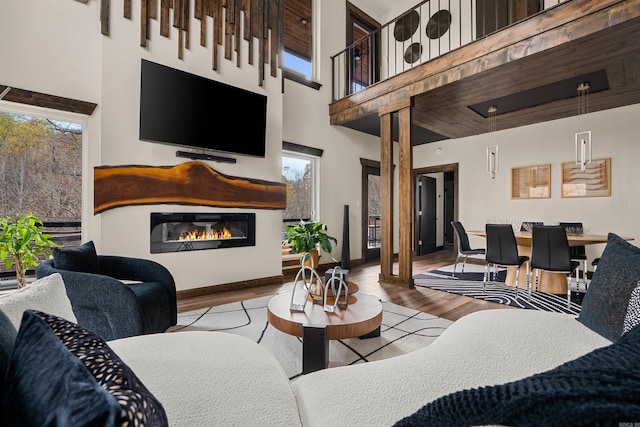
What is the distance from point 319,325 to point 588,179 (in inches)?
215

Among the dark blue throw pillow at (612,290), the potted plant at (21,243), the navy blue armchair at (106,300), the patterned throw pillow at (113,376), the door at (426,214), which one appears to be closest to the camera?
the patterned throw pillow at (113,376)

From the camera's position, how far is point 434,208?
7.84m

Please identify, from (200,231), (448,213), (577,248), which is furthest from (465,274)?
(200,231)

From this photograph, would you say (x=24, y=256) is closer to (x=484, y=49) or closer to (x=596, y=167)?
(x=484, y=49)

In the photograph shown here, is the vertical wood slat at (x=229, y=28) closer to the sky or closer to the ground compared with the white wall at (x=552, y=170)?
closer to the sky

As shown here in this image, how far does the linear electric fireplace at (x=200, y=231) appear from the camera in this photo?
337 cm

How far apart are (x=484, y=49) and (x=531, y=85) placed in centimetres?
96

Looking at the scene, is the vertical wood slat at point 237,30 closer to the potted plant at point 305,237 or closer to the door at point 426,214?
the potted plant at point 305,237

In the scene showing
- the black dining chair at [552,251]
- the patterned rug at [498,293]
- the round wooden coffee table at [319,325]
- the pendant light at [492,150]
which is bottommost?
the patterned rug at [498,293]

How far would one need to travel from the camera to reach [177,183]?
3445mm

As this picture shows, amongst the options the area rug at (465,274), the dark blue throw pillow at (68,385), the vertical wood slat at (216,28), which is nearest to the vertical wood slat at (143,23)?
the vertical wood slat at (216,28)

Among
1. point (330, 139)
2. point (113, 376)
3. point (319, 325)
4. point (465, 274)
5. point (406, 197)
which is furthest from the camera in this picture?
point (330, 139)

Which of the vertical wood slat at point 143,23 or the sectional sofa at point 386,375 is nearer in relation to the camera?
the sectional sofa at point 386,375

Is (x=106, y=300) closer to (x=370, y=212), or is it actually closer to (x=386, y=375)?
(x=386, y=375)
